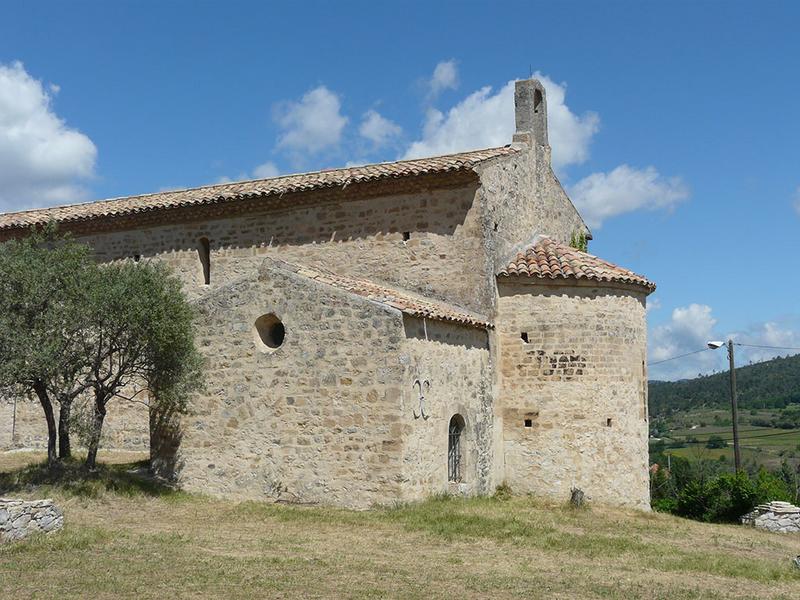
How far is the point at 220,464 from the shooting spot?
13984mm

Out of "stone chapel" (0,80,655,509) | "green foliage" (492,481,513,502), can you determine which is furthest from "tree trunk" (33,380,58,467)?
"green foliage" (492,481,513,502)

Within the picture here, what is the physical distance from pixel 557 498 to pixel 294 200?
8.30m

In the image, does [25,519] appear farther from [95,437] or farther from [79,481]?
[95,437]

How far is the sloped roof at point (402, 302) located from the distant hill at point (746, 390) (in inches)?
3634

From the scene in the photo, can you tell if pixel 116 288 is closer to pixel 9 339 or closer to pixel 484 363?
pixel 9 339

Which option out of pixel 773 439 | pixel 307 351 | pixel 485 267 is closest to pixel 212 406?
pixel 307 351

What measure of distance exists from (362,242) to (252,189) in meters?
2.89

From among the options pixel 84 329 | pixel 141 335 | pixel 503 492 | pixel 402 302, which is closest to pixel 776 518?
pixel 503 492

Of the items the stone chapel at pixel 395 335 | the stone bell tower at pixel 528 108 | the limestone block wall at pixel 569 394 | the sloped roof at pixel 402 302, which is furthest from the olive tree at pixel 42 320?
the stone bell tower at pixel 528 108

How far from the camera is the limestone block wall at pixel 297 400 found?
12773 mm

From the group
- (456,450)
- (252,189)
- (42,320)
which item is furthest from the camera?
(252,189)

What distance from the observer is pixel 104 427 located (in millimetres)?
18672

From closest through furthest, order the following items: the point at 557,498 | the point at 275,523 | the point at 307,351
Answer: the point at 275,523 < the point at 307,351 < the point at 557,498

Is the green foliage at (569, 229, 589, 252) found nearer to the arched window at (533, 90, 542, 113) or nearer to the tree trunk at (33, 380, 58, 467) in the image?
the arched window at (533, 90, 542, 113)
